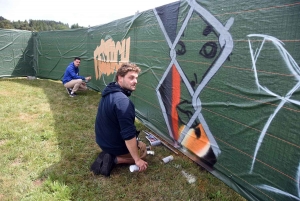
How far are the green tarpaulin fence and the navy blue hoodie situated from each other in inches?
38.3

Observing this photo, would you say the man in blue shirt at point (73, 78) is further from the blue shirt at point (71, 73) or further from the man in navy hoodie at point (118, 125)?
the man in navy hoodie at point (118, 125)

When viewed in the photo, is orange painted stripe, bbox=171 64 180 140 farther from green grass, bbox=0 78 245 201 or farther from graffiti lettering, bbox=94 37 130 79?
graffiti lettering, bbox=94 37 130 79

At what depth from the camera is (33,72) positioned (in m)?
10.1

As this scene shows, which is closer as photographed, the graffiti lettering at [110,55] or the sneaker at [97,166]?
the sneaker at [97,166]

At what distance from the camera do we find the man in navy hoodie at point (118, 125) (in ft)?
7.74

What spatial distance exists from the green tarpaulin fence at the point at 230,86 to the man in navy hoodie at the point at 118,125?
2.80 feet

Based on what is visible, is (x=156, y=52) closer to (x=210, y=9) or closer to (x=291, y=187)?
(x=210, y=9)

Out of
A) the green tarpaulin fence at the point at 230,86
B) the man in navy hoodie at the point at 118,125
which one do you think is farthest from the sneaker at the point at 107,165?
the green tarpaulin fence at the point at 230,86

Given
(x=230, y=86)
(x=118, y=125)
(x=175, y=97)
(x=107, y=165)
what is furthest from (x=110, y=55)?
(x=230, y=86)

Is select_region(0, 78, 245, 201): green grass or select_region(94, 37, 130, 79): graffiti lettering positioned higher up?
select_region(94, 37, 130, 79): graffiti lettering

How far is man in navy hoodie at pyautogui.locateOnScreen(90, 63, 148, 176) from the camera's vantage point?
7.74 feet

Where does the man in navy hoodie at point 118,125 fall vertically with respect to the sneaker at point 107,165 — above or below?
above

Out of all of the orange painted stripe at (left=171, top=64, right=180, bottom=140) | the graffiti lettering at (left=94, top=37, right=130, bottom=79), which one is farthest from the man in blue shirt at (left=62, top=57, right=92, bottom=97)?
the orange painted stripe at (left=171, top=64, right=180, bottom=140)

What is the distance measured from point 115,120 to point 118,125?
0.08 meters
